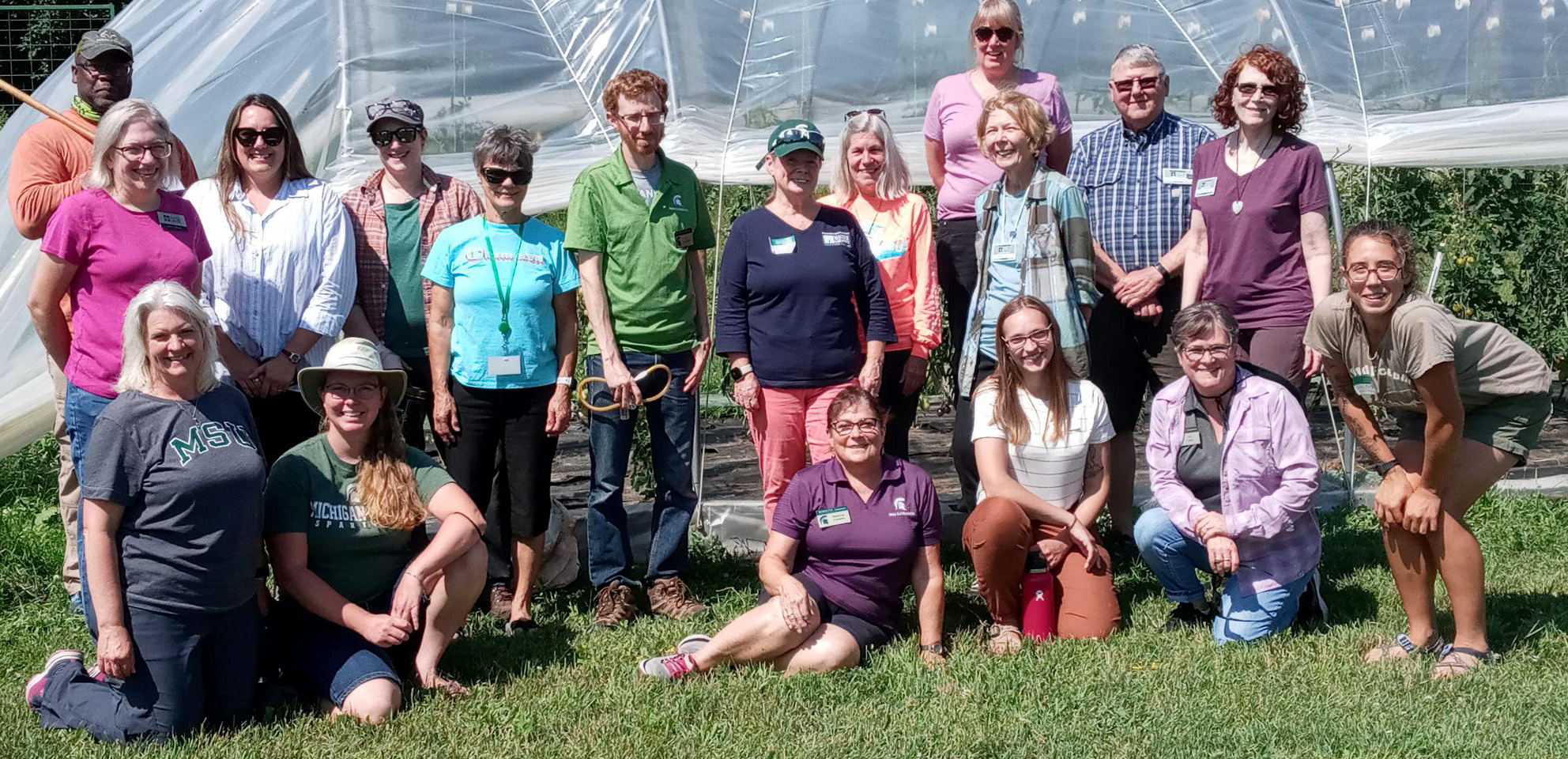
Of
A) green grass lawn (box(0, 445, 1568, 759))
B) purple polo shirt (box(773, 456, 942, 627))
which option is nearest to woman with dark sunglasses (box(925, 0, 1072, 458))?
purple polo shirt (box(773, 456, 942, 627))

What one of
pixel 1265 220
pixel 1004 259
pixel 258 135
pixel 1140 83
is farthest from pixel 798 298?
pixel 258 135

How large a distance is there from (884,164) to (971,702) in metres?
2.05

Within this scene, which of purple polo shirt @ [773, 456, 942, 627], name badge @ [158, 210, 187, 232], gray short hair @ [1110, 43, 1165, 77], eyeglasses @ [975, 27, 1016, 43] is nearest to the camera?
name badge @ [158, 210, 187, 232]

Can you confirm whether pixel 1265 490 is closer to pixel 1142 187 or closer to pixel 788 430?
pixel 1142 187

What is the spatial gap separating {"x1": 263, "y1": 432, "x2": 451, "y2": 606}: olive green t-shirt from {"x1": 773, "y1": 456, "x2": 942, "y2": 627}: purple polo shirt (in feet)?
3.78

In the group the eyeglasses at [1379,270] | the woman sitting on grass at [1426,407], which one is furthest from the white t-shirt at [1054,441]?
the eyeglasses at [1379,270]

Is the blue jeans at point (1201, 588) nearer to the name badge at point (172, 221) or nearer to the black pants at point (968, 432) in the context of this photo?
the black pants at point (968, 432)

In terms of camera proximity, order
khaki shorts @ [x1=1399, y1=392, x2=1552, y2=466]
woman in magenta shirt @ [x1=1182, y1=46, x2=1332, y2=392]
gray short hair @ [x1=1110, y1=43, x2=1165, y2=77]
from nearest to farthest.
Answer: khaki shorts @ [x1=1399, y1=392, x2=1552, y2=466] < woman in magenta shirt @ [x1=1182, y1=46, x2=1332, y2=392] < gray short hair @ [x1=1110, y1=43, x2=1165, y2=77]

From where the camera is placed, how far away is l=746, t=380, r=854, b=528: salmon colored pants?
516cm

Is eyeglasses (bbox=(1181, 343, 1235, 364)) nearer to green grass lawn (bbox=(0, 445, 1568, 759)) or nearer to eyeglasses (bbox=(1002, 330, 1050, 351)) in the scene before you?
eyeglasses (bbox=(1002, 330, 1050, 351))

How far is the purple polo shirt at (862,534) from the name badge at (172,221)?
2052mm

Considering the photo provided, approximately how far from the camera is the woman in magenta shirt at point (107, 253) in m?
4.36

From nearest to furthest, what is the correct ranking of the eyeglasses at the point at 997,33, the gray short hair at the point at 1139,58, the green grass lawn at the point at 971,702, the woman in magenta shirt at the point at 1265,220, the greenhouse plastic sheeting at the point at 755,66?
the green grass lawn at the point at 971,702, the woman in magenta shirt at the point at 1265,220, the gray short hair at the point at 1139,58, the eyeglasses at the point at 997,33, the greenhouse plastic sheeting at the point at 755,66

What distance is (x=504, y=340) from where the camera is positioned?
197 inches
